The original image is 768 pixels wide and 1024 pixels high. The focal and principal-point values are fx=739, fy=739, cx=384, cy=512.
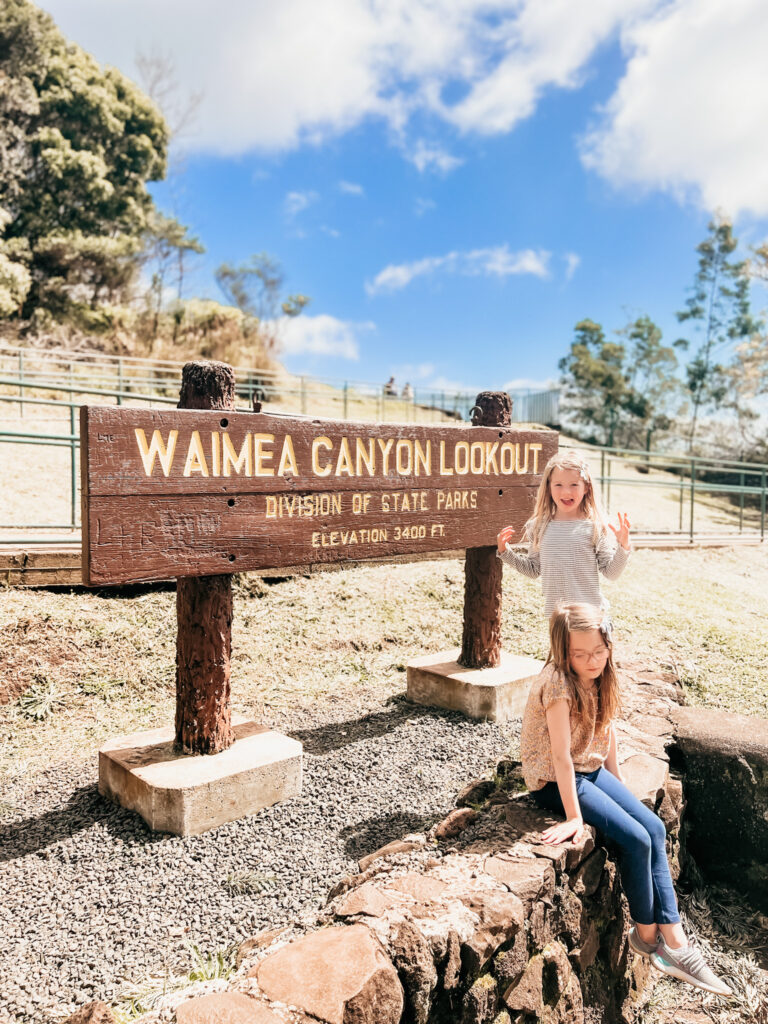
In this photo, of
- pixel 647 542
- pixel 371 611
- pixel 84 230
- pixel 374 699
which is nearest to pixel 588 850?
pixel 374 699

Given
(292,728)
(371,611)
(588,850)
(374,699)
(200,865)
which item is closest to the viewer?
(588,850)

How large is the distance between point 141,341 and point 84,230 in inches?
126

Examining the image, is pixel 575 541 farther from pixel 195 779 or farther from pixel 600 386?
pixel 600 386

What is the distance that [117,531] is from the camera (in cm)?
279

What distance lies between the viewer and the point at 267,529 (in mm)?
3242

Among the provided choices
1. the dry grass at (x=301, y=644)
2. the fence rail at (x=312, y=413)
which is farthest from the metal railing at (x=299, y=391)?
the dry grass at (x=301, y=644)

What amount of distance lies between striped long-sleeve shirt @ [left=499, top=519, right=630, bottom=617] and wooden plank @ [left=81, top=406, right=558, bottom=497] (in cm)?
101

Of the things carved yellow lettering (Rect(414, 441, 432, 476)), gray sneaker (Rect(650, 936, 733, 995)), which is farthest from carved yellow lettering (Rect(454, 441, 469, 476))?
gray sneaker (Rect(650, 936, 733, 995))

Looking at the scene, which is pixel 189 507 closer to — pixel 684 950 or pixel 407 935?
pixel 407 935

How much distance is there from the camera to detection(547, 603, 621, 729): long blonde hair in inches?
93.0

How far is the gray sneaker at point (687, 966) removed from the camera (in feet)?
7.27

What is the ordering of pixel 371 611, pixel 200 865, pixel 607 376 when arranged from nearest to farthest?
pixel 200 865 → pixel 371 611 → pixel 607 376

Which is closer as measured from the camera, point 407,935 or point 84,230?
point 407,935

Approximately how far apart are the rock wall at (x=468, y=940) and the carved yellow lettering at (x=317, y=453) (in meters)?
1.51
